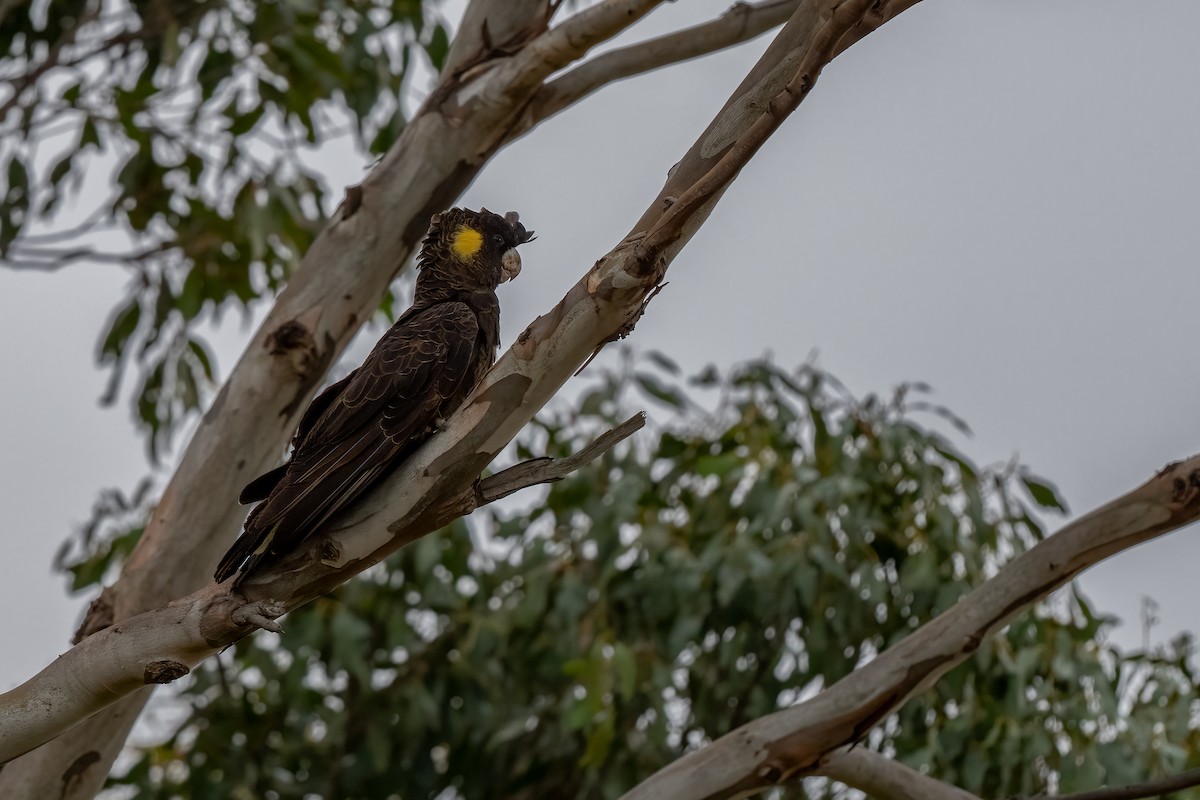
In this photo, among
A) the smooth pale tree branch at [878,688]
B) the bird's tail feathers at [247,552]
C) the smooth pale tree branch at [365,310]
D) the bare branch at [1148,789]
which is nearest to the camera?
the smooth pale tree branch at [365,310]

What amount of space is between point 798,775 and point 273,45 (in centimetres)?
226

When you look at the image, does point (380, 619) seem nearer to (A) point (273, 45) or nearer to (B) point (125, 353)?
(B) point (125, 353)

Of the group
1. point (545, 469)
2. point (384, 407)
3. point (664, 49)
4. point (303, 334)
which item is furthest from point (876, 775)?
point (664, 49)

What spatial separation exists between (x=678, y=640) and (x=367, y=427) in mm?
1280

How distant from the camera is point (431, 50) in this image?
3.18 meters

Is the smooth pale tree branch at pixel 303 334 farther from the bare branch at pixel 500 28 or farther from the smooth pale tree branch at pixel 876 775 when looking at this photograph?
the smooth pale tree branch at pixel 876 775

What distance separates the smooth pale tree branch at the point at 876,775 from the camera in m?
1.92

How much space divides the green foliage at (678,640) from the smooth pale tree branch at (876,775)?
0.54 meters

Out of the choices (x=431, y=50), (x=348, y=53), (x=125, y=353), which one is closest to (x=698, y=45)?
(x=431, y=50)

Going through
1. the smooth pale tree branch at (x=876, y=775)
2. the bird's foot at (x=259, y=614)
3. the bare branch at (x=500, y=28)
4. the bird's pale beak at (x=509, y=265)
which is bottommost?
the smooth pale tree branch at (x=876, y=775)

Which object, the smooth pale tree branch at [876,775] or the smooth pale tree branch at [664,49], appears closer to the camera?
the smooth pale tree branch at [876,775]

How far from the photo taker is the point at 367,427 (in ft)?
5.27

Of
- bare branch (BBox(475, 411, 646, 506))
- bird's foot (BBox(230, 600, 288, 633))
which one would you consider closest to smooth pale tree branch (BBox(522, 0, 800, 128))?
bare branch (BBox(475, 411, 646, 506))

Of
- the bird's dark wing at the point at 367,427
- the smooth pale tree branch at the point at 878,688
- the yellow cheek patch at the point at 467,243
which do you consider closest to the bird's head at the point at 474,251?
the yellow cheek patch at the point at 467,243
